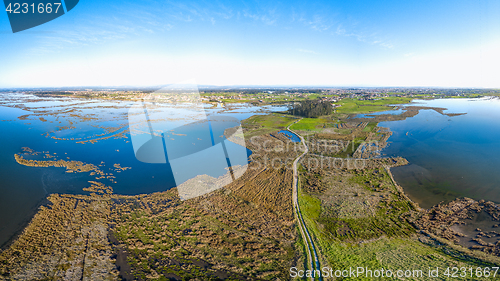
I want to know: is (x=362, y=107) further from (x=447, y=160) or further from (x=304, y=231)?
(x=304, y=231)

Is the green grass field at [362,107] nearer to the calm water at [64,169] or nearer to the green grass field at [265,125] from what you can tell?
the green grass field at [265,125]

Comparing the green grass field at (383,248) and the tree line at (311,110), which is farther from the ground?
the tree line at (311,110)

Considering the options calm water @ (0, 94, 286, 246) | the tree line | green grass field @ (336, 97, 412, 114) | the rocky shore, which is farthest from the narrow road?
green grass field @ (336, 97, 412, 114)

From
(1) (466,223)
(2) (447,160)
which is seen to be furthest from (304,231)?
(2) (447,160)

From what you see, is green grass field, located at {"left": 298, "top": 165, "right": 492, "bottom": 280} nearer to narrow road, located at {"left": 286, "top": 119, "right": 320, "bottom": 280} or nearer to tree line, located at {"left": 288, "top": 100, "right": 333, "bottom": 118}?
narrow road, located at {"left": 286, "top": 119, "right": 320, "bottom": 280}

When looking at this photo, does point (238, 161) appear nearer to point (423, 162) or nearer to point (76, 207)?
point (76, 207)

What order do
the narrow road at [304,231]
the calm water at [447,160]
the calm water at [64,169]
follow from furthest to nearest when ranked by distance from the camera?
the calm water at [447,160] → the calm water at [64,169] → the narrow road at [304,231]

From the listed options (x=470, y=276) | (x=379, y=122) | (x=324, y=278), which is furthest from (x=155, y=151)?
(x=379, y=122)

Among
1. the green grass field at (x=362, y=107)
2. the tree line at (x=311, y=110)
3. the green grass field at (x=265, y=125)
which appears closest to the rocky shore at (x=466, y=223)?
the green grass field at (x=265, y=125)
